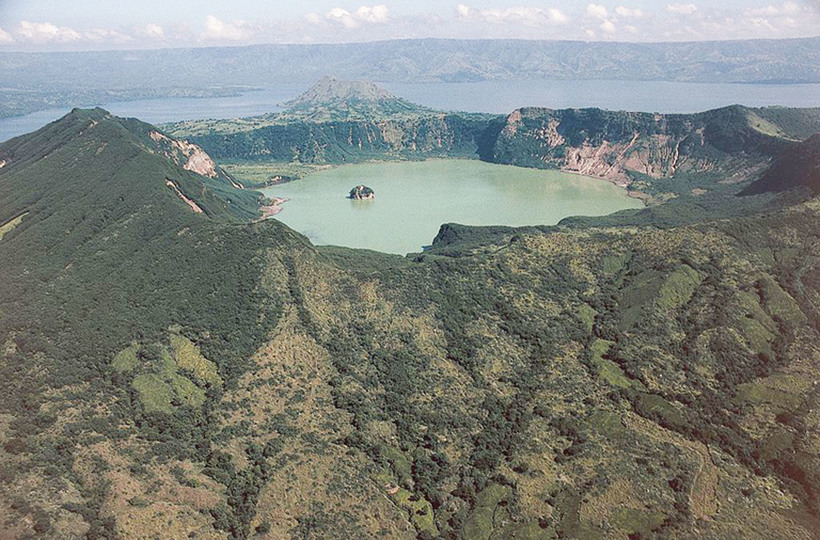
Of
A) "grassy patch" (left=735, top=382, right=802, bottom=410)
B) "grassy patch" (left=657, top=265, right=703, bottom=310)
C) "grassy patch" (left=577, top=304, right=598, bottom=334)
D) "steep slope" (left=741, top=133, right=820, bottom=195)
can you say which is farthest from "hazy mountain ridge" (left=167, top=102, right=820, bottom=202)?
"grassy patch" (left=735, top=382, right=802, bottom=410)

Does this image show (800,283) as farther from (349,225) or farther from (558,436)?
(349,225)

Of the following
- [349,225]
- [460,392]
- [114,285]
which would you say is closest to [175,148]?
[349,225]

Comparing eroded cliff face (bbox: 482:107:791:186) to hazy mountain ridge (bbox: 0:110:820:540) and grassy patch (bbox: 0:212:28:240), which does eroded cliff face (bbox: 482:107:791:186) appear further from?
grassy patch (bbox: 0:212:28:240)

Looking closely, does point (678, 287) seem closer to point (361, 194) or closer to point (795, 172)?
point (795, 172)

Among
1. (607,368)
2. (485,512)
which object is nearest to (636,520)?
(485,512)

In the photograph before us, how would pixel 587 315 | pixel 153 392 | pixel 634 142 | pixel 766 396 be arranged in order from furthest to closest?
pixel 634 142 < pixel 587 315 < pixel 766 396 < pixel 153 392
